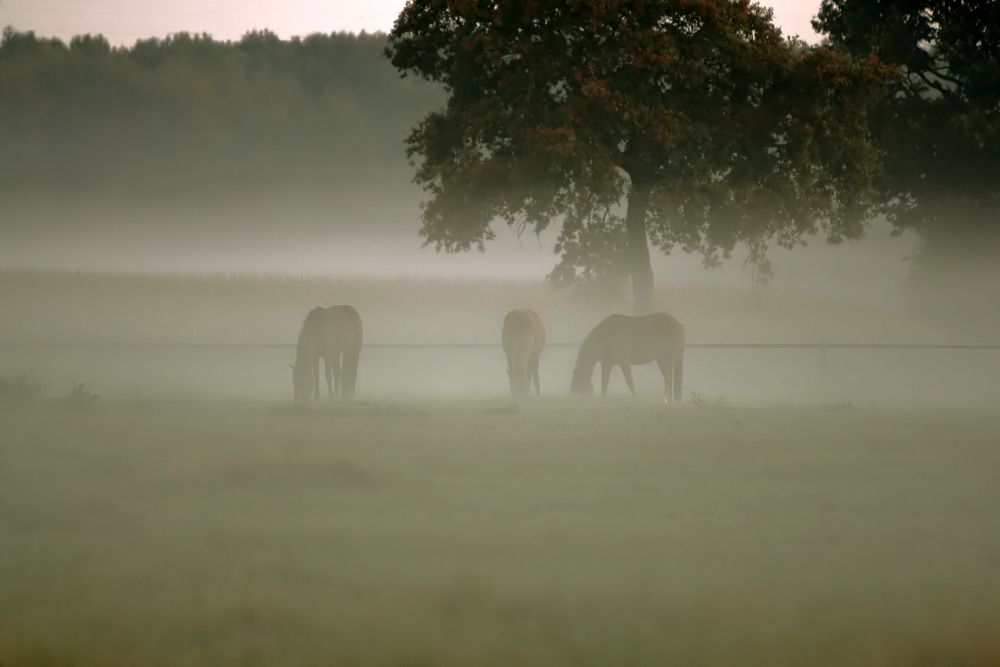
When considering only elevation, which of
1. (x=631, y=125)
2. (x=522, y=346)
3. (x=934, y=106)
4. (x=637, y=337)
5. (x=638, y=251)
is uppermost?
(x=934, y=106)

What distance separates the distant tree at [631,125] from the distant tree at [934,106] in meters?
4.73

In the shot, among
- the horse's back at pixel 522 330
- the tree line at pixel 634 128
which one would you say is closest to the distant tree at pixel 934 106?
the tree line at pixel 634 128

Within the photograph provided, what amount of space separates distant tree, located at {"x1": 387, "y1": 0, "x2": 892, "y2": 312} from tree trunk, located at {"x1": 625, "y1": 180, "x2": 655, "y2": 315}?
0.03 metres

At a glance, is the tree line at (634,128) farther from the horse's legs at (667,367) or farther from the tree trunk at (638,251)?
the horse's legs at (667,367)

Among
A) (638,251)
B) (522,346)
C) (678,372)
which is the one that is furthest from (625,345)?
(638,251)

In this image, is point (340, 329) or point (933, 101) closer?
point (340, 329)

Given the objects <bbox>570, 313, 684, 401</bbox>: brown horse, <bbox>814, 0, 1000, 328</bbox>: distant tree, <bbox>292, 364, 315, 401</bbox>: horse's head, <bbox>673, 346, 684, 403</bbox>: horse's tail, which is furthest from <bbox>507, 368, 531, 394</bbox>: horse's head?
<bbox>814, 0, 1000, 328</bbox>: distant tree

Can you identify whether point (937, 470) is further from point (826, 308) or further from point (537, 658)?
point (826, 308)

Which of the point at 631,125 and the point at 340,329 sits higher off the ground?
the point at 631,125

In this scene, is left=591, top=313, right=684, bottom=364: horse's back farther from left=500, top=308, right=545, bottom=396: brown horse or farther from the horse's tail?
left=500, top=308, right=545, bottom=396: brown horse

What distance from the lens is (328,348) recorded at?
16641mm

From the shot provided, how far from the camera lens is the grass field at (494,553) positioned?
324cm

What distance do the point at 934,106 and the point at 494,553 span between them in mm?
26356

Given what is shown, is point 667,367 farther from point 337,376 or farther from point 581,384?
point 337,376
